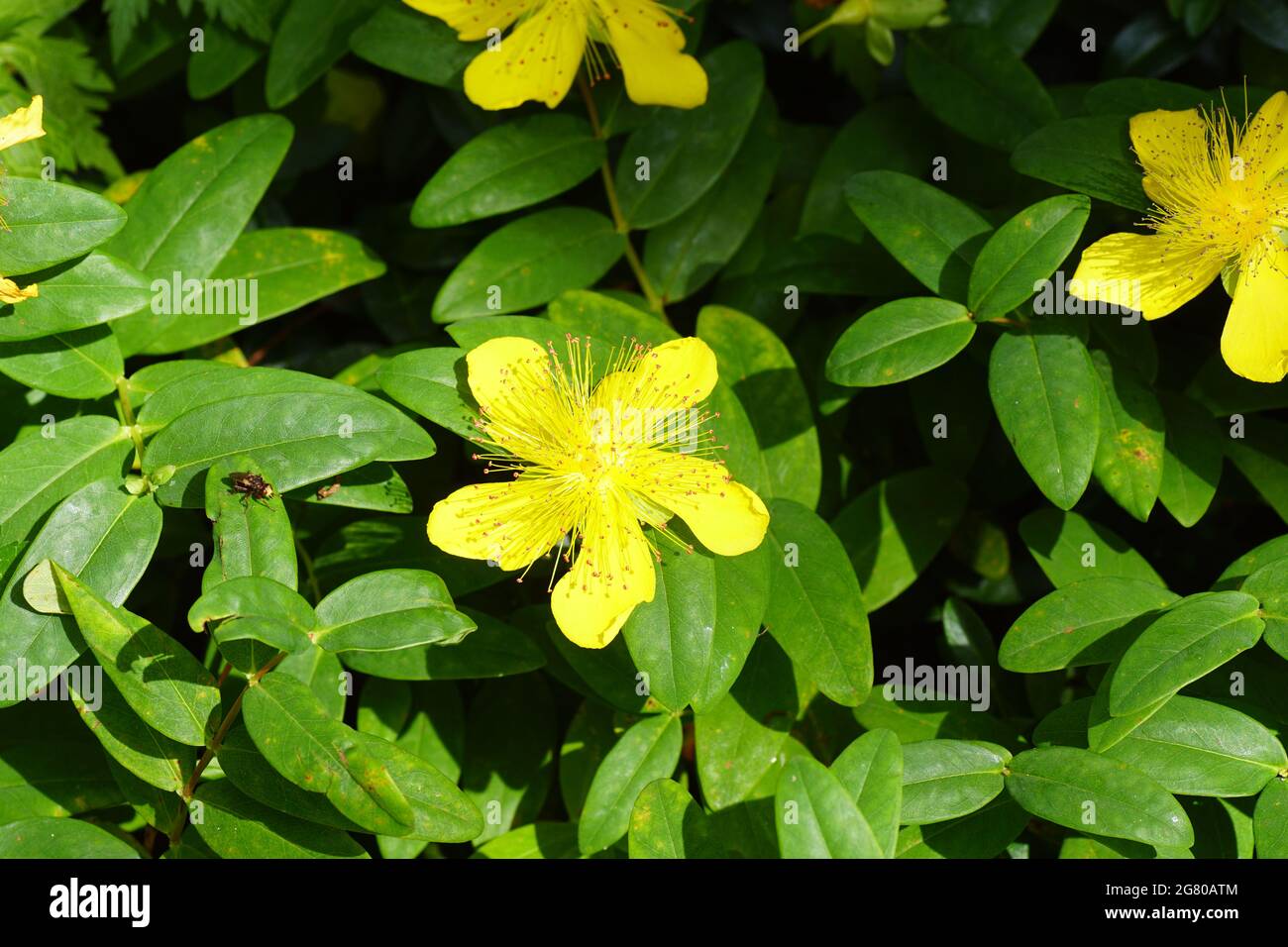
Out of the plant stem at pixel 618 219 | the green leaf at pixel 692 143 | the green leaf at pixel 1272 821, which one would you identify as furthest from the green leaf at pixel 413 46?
the green leaf at pixel 1272 821

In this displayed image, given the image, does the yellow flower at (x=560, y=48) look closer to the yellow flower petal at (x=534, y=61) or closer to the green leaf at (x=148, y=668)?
the yellow flower petal at (x=534, y=61)

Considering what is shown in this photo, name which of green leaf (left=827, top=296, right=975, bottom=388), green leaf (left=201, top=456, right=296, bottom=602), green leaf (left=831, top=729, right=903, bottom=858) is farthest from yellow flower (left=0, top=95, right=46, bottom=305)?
green leaf (left=831, top=729, right=903, bottom=858)

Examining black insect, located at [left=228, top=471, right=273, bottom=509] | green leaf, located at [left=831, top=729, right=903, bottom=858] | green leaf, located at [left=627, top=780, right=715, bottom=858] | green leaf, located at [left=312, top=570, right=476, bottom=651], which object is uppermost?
black insect, located at [left=228, top=471, right=273, bottom=509]

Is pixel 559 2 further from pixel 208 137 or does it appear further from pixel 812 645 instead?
pixel 812 645

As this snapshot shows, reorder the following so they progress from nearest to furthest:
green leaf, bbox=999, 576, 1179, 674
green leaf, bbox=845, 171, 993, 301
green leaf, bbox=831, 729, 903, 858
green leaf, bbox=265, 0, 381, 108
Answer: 1. green leaf, bbox=831, 729, 903, 858
2. green leaf, bbox=999, 576, 1179, 674
3. green leaf, bbox=845, 171, 993, 301
4. green leaf, bbox=265, 0, 381, 108

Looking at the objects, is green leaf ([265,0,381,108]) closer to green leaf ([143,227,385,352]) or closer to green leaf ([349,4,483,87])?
green leaf ([349,4,483,87])

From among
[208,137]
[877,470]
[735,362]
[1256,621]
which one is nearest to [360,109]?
[208,137]
